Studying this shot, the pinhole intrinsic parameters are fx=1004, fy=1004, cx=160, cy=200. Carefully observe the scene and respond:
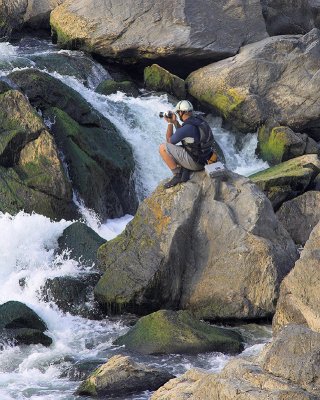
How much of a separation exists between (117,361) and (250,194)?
509 cm

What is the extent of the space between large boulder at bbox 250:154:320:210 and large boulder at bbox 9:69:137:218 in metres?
3.11

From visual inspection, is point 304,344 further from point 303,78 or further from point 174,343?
point 303,78

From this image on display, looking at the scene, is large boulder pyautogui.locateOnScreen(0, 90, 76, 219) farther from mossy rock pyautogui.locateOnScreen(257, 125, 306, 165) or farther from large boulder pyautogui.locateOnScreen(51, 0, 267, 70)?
large boulder pyautogui.locateOnScreen(51, 0, 267, 70)

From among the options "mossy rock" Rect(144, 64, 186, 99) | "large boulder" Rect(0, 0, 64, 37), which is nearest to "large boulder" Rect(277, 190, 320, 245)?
"mossy rock" Rect(144, 64, 186, 99)

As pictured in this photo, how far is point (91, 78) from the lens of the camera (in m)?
28.4

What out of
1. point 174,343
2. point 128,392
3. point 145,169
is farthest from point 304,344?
point 145,169

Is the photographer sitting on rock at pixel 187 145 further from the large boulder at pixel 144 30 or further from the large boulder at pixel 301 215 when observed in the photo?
the large boulder at pixel 144 30

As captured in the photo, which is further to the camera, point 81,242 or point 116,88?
point 116,88

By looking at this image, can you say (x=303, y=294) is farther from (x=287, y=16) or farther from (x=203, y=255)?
Answer: (x=287, y=16)

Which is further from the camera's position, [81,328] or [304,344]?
[81,328]

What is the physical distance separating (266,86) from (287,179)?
679 cm

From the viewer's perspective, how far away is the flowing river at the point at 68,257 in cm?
1421

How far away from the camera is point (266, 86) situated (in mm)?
29016

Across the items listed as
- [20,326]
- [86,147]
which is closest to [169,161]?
[20,326]
